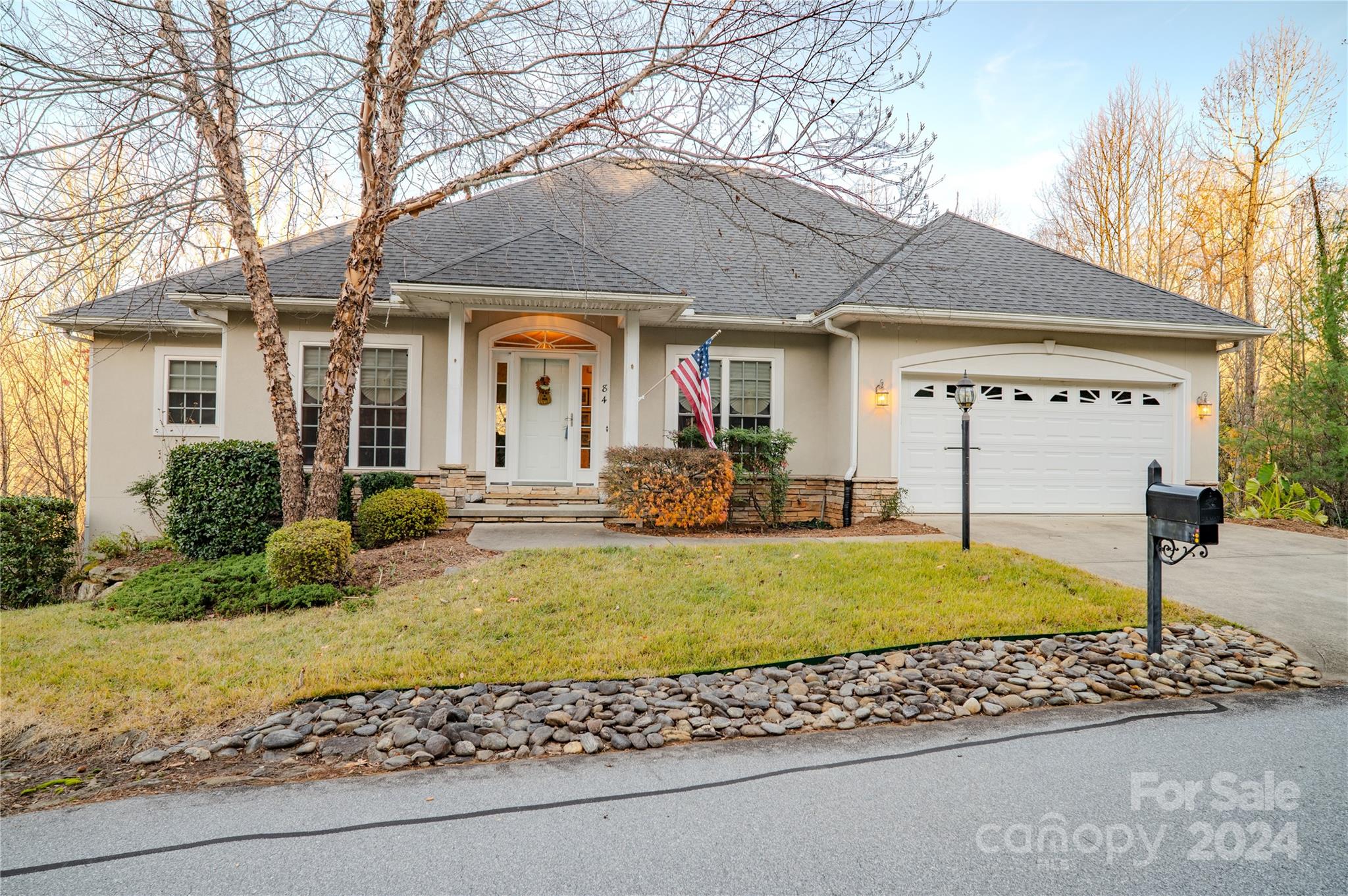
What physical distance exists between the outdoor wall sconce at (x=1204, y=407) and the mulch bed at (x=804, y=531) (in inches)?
202

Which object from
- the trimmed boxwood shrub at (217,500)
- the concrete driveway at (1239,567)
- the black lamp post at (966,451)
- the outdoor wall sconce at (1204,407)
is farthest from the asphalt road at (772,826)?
the outdoor wall sconce at (1204,407)

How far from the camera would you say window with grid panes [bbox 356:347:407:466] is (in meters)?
9.73

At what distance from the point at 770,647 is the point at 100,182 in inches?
255

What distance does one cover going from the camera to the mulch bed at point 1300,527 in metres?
8.88

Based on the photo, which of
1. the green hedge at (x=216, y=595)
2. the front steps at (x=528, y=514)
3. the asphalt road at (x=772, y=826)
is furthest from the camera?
the front steps at (x=528, y=514)

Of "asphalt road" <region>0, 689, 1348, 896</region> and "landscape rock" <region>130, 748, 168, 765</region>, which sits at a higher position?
"asphalt road" <region>0, 689, 1348, 896</region>

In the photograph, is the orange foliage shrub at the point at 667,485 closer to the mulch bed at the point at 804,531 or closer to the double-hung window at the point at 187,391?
the mulch bed at the point at 804,531

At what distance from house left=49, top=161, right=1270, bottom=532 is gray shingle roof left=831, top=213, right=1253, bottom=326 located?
53 millimetres

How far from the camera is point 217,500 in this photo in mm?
6883

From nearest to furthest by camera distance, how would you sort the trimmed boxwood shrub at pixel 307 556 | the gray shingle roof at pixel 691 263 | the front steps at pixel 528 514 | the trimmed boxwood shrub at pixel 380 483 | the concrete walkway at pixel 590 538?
the trimmed boxwood shrub at pixel 307 556 → the concrete walkway at pixel 590 538 → the trimmed boxwood shrub at pixel 380 483 → the front steps at pixel 528 514 → the gray shingle roof at pixel 691 263

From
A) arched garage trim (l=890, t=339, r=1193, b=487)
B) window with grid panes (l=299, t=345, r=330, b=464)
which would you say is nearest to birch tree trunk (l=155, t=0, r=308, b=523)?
window with grid panes (l=299, t=345, r=330, b=464)

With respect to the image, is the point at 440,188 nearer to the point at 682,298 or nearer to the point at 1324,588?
the point at 682,298

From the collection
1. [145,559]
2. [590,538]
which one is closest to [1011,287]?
[590,538]

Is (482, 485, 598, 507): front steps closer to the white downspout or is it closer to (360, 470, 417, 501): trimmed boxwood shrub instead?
(360, 470, 417, 501): trimmed boxwood shrub
